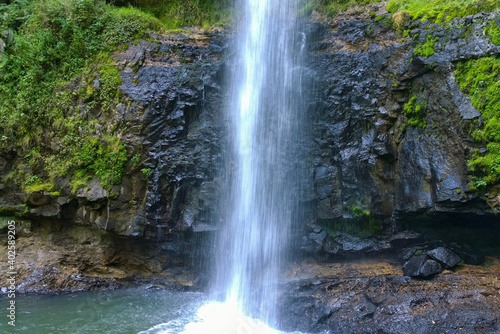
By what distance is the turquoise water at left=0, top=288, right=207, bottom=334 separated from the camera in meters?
6.62

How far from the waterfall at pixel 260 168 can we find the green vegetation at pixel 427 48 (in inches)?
112

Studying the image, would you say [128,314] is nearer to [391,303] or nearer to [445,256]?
[391,303]

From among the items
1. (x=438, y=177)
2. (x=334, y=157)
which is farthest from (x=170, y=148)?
(x=438, y=177)

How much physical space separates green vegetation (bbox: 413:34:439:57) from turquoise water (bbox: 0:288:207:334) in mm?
7423

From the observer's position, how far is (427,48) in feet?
25.3

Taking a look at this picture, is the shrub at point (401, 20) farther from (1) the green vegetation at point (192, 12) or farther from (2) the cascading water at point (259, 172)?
(1) the green vegetation at point (192, 12)

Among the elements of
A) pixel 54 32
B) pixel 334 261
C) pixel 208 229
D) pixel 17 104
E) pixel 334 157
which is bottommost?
pixel 334 261

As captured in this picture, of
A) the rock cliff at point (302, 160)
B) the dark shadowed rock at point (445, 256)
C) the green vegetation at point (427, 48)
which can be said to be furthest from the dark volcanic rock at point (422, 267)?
the green vegetation at point (427, 48)

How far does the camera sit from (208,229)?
29.1 feet

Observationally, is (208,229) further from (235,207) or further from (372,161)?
(372,161)

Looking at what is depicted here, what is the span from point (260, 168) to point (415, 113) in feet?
12.6

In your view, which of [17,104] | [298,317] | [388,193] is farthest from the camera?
[17,104]

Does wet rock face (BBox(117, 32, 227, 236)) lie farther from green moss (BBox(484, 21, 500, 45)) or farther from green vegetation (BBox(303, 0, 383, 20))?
green moss (BBox(484, 21, 500, 45))

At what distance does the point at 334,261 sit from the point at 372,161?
2.51 m
